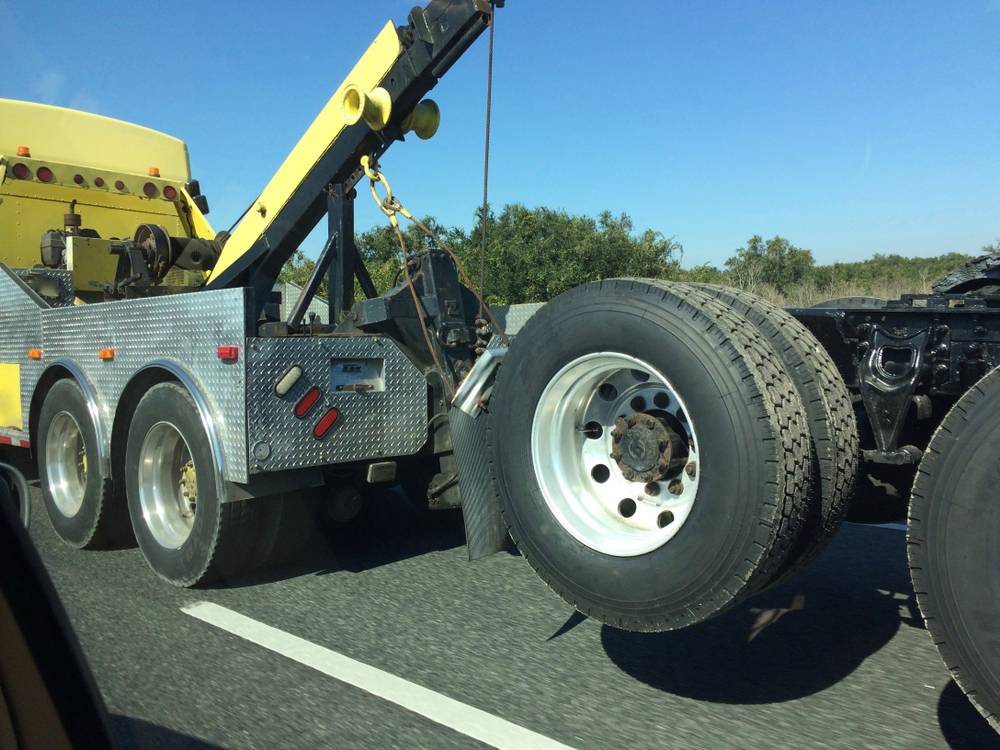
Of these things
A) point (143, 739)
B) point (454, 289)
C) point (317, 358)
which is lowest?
point (143, 739)

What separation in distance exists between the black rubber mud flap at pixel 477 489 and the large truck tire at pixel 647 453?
588 mm

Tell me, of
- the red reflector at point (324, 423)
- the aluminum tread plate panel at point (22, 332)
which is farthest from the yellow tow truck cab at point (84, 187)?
the red reflector at point (324, 423)

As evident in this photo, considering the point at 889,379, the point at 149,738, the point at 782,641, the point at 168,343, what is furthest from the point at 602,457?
the point at 168,343

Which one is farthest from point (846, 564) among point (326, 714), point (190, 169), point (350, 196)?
point (190, 169)

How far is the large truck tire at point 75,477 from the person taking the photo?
5305mm

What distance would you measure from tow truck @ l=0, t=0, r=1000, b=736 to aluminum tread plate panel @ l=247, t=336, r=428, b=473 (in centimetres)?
1

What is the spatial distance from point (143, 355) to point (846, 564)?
422 cm

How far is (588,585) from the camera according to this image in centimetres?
291

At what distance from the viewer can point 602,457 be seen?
10.6 feet

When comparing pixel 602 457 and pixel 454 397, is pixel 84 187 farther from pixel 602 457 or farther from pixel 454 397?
pixel 602 457

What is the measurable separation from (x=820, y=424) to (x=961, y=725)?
1.26 meters

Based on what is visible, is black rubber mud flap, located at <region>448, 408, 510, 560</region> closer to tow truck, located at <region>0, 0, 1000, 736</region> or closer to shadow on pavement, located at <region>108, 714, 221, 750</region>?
tow truck, located at <region>0, 0, 1000, 736</region>

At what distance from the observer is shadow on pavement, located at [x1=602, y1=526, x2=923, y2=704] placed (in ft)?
11.1

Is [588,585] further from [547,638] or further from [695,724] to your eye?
[547,638]
